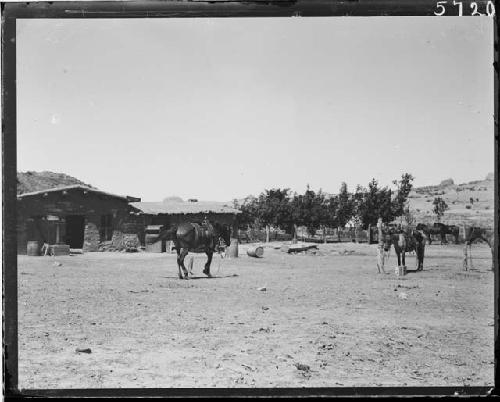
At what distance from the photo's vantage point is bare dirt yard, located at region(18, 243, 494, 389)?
700 centimetres

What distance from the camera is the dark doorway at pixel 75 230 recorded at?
11165 millimetres

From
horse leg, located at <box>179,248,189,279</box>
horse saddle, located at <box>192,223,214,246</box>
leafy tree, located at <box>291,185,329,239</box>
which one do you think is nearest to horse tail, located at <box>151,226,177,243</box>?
horse leg, located at <box>179,248,189,279</box>

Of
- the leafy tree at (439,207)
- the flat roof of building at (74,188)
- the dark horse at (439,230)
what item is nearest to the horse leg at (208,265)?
the flat roof of building at (74,188)

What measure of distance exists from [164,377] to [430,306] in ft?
17.0

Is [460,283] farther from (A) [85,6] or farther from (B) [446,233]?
(A) [85,6]

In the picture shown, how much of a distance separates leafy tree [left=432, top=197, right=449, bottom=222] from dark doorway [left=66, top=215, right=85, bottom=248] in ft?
28.9

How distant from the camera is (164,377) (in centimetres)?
694

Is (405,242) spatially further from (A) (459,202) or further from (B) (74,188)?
(B) (74,188)

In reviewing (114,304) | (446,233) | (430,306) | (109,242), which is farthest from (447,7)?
(109,242)

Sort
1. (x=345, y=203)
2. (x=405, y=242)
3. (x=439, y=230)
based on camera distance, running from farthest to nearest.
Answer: (x=345, y=203)
(x=439, y=230)
(x=405, y=242)

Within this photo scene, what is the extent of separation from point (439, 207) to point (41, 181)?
9.86m

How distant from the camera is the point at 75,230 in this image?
11.6m

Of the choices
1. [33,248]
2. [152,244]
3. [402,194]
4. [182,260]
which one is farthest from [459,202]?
[33,248]

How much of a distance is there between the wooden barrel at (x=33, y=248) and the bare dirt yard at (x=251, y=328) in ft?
0.59
